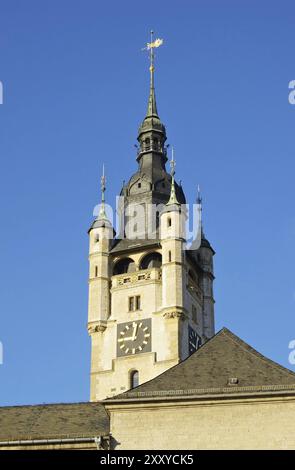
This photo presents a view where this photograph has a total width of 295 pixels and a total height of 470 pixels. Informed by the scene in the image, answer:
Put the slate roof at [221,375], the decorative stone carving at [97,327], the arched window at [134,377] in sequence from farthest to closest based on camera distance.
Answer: the decorative stone carving at [97,327] → the arched window at [134,377] → the slate roof at [221,375]

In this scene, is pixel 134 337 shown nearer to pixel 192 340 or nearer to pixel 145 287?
pixel 145 287

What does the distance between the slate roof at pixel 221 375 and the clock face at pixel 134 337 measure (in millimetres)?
40251

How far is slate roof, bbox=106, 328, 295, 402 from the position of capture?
109ft

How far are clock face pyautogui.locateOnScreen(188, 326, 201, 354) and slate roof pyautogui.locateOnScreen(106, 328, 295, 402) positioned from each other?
41280mm

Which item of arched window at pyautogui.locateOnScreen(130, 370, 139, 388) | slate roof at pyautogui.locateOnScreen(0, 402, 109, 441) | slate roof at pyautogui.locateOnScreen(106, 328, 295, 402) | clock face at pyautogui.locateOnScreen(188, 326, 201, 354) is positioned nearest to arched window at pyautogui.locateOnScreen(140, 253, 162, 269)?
clock face at pyautogui.locateOnScreen(188, 326, 201, 354)

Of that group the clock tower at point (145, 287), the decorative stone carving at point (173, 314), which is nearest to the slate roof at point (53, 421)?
the clock tower at point (145, 287)

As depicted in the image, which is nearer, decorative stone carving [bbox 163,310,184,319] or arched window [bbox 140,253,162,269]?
decorative stone carving [bbox 163,310,184,319]

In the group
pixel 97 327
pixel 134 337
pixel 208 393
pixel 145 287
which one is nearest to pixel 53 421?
pixel 208 393

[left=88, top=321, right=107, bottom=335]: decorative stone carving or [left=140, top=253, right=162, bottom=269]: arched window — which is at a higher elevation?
[left=140, top=253, right=162, bottom=269]: arched window

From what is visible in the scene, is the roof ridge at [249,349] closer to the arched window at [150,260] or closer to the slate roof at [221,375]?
the slate roof at [221,375]

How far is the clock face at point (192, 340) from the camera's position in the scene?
76.8 metres

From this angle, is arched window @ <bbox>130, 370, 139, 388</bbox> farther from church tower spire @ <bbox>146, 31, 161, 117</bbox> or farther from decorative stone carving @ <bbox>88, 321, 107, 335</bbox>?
church tower spire @ <bbox>146, 31, 161, 117</bbox>

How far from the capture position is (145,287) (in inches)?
3073
